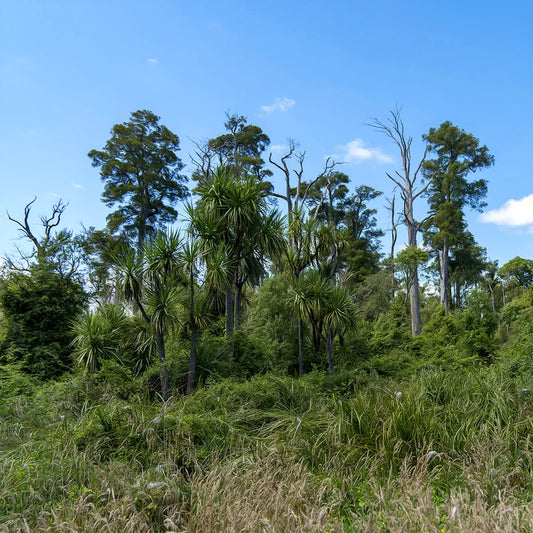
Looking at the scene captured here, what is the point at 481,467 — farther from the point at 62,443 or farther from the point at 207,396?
the point at 62,443

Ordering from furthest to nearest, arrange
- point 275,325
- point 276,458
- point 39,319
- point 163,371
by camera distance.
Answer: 1. point 39,319
2. point 275,325
3. point 163,371
4. point 276,458

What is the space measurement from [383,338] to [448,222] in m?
9.77

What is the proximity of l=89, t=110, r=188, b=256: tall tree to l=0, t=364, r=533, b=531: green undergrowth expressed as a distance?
56.0 ft

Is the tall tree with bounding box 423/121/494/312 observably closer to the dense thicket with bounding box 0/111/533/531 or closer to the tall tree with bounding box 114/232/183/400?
the dense thicket with bounding box 0/111/533/531

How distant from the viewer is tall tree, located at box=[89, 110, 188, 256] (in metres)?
21.9

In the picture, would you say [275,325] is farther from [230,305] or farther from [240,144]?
[240,144]

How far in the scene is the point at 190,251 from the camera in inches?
296

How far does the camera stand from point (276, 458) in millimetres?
3822

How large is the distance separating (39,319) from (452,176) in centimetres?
1936

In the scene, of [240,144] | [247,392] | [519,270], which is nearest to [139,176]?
[240,144]

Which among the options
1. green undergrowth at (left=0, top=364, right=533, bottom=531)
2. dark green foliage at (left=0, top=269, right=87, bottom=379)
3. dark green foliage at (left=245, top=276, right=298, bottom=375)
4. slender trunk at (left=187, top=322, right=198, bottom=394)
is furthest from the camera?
Result: dark green foliage at (left=0, top=269, right=87, bottom=379)

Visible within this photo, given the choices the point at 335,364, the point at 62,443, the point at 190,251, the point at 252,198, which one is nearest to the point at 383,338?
the point at 335,364

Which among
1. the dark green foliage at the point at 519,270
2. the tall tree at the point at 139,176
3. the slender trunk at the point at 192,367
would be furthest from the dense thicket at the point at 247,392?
the dark green foliage at the point at 519,270

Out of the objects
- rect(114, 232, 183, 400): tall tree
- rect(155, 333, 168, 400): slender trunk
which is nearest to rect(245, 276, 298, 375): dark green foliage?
rect(155, 333, 168, 400): slender trunk
